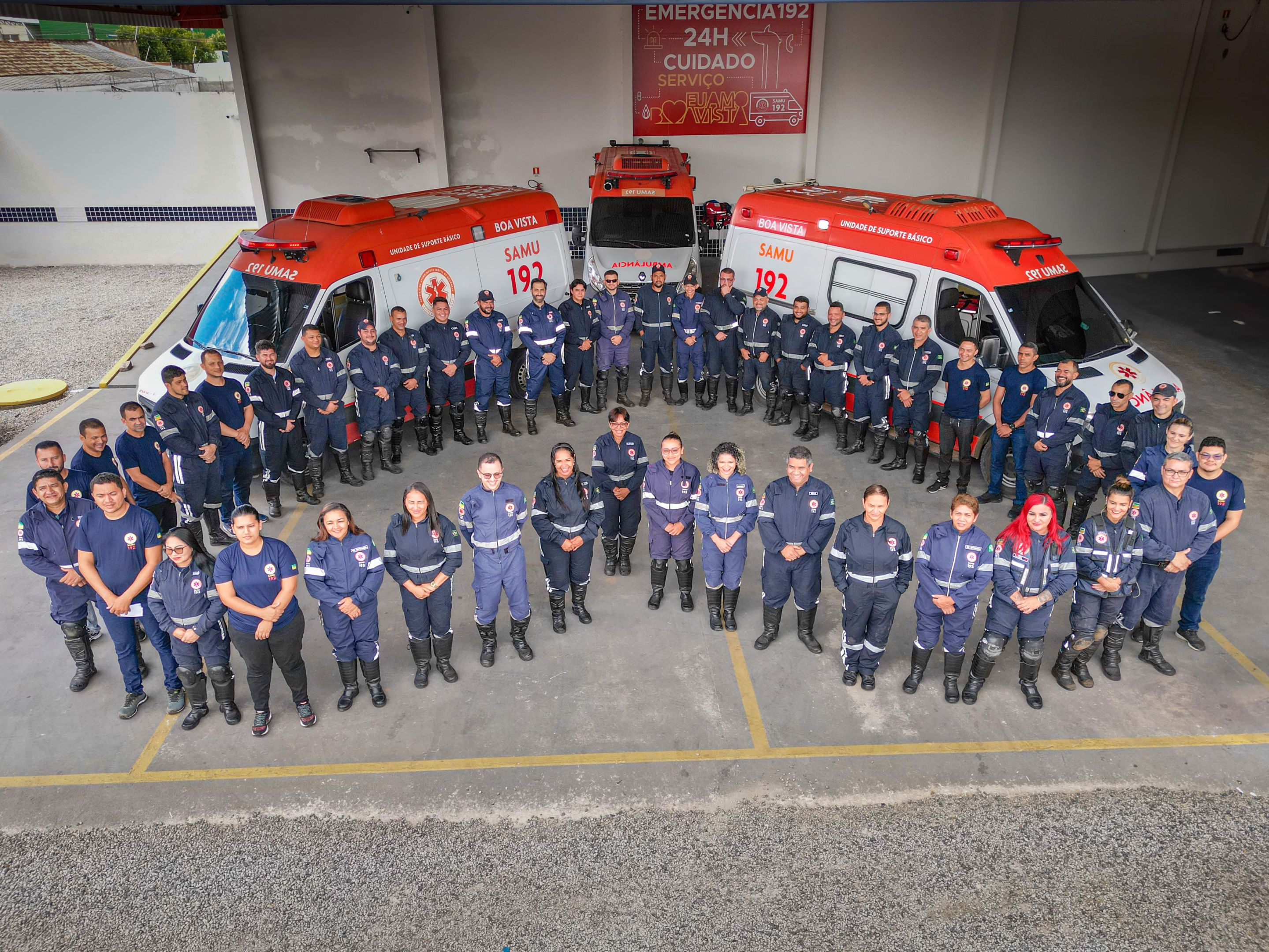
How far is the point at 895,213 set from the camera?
9.20 metres

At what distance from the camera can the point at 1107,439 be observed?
7168 mm

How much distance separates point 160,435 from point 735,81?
38.9 ft

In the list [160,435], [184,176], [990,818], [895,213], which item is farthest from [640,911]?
Answer: [184,176]

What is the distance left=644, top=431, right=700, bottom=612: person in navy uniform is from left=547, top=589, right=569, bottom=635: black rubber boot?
0.73 metres

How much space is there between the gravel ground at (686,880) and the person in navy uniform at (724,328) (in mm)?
6284

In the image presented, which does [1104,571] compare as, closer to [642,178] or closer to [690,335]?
[690,335]

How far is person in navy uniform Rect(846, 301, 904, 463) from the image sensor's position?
8742mm

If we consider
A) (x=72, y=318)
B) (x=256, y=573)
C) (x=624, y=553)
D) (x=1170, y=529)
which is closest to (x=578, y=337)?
(x=624, y=553)

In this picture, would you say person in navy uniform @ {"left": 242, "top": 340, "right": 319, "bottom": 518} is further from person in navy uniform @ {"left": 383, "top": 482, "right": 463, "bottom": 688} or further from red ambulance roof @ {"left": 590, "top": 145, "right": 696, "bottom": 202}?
red ambulance roof @ {"left": 590, "top": 145, "right": 696, "bottom": 202}

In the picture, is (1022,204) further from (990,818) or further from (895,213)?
(990,818)

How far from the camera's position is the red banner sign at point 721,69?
586 inches

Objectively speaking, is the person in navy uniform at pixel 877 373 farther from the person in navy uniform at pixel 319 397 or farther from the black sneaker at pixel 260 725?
the black sneaker at pixel 260 725

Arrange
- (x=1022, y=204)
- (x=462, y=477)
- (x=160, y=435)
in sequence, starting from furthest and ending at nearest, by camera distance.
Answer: (x=1022, y=204) < (x=462, y=477) < (x=160, y=435)

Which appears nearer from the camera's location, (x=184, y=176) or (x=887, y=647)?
(x=887, y=647)
